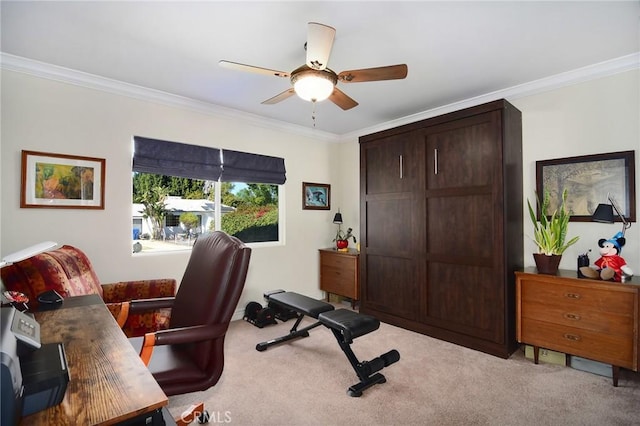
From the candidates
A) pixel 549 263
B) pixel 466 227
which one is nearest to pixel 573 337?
pixel 549 263

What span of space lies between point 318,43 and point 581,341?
2.86 m

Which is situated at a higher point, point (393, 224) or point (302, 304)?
point (393, 224)

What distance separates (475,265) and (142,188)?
342cm

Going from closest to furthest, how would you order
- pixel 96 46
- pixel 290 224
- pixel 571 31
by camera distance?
pixel 571 31, pixel 96 46, pixel 290 224

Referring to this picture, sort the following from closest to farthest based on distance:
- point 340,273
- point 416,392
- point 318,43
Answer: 1. point 318,43
2. point 416,392
3. point 340,273

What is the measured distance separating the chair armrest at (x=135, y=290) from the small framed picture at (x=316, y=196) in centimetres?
227

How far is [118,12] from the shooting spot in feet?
A: 6.37

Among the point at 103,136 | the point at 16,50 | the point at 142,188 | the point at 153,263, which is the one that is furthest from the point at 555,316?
the point at 16,50

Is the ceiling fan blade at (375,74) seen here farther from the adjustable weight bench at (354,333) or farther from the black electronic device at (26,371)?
the black electronic device at (26,371)

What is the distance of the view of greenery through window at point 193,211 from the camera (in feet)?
10.6

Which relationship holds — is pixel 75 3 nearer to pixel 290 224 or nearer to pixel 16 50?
pixel 16 50

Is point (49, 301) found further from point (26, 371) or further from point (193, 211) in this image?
point (193, 211)

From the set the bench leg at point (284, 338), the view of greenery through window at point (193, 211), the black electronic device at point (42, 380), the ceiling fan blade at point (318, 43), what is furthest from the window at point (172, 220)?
the black electronic device at point (42, 380)

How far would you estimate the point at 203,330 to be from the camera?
141 centimetres
